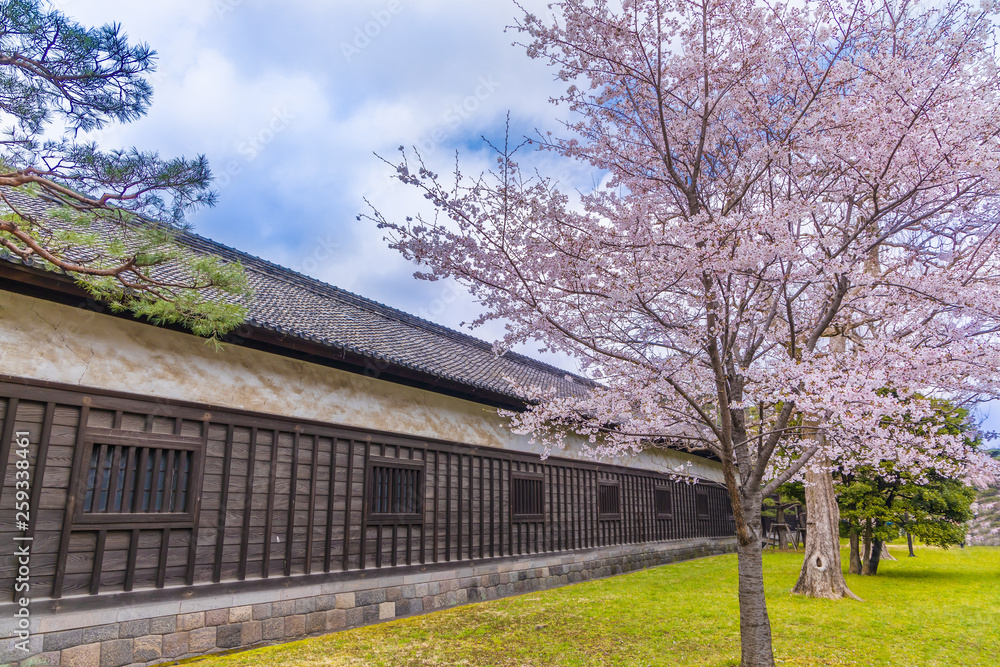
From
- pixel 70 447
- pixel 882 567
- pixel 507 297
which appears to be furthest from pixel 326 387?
pixel 882 567

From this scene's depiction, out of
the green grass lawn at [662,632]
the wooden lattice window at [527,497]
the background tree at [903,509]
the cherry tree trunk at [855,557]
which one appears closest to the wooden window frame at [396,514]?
the green grass lawn at [662,632]

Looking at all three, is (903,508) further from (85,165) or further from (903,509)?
(85,165)

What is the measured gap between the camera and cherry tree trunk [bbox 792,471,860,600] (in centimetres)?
1041

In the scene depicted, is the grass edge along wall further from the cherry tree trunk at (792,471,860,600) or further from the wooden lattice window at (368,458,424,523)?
the cherry tree trunk at (792,471,860,600)

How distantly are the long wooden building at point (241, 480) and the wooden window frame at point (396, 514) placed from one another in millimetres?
32

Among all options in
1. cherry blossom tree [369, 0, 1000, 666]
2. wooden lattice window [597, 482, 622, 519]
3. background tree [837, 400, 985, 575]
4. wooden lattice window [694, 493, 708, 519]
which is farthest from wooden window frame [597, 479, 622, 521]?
cherry blossom tree [369, 0, 1000, 666]

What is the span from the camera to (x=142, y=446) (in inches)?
236

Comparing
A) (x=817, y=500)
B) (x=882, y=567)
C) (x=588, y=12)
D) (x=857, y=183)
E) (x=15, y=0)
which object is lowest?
(x=882, y=567)

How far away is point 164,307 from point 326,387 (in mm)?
3321

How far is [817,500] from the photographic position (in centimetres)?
1111

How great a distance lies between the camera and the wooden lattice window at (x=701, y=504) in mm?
19641

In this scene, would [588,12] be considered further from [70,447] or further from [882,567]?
[882,567]

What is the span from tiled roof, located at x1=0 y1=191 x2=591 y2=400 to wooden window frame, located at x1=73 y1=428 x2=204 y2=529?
5.11 feet

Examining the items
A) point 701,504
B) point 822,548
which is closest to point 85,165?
point 822,548
